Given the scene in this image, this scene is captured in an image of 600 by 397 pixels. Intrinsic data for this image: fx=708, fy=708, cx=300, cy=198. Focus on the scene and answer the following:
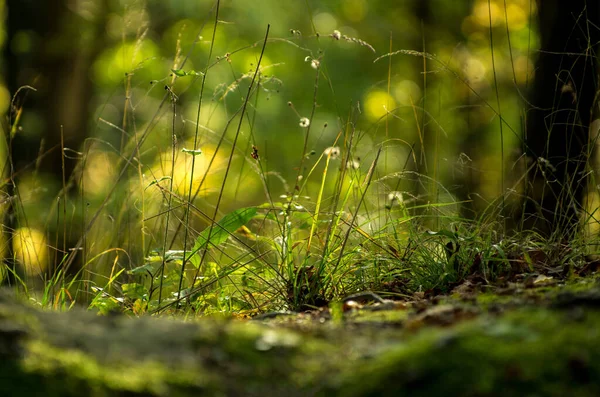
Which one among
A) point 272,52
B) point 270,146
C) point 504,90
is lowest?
point 270,146

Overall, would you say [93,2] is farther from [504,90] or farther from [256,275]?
[256,275]

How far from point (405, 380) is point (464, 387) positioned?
3.8 inches

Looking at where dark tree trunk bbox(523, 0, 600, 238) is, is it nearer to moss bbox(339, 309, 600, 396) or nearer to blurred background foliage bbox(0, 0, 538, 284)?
blurred background foliage bbox(0, 0, 538, 284)

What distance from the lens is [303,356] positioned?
1330mm

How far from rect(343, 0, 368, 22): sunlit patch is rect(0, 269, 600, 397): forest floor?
12.7 m

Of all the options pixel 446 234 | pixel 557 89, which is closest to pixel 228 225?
pixel 446 234

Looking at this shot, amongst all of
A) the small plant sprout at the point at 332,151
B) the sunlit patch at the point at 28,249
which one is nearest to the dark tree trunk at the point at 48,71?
the sunlit patch at the point at 28,249

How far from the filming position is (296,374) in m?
1.26

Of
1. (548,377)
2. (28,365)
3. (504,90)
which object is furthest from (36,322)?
(504,90)

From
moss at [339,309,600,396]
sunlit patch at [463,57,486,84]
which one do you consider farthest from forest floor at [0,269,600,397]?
sunlit patch at [463,57,486,84]

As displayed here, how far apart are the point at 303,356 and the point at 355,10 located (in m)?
13.2

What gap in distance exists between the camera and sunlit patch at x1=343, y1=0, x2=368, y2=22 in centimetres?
1363

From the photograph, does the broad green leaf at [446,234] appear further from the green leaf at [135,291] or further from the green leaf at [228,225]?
the green leaf at [135,291]

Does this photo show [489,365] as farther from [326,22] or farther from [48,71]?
[326,22]
